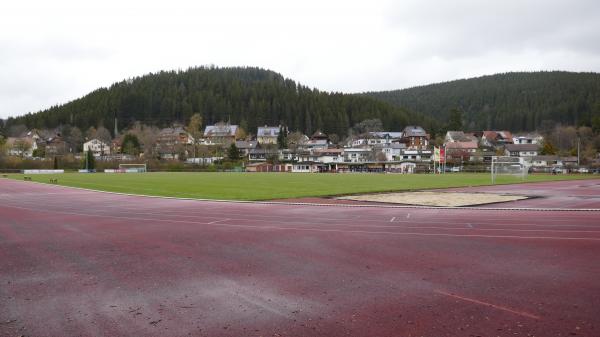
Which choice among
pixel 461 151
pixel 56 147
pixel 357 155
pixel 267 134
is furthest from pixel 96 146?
pixel 461 151

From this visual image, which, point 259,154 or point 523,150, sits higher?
point 523,150

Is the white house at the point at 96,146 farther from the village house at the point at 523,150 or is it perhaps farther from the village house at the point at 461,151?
the village house at the point at 523,150

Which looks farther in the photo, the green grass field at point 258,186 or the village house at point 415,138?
the village house at point 415,138

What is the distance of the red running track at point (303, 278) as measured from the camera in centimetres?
648

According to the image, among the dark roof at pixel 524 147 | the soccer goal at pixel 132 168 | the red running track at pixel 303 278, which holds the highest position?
the dark roof at pixel 524 147

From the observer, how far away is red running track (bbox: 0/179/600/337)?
21.2 feet

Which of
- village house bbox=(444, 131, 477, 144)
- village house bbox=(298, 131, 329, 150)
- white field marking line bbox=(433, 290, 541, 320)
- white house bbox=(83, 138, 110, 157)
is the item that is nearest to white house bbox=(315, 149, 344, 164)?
village house bbox=(298, 131, 329, 150)

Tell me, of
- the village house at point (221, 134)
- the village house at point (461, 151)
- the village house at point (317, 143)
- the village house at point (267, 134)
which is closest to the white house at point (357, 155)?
the village house at point (317, 143)

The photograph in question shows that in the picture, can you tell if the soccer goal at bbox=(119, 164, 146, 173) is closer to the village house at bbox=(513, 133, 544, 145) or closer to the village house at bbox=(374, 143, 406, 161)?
the village house at bbox=(374, 143, 406, 161)

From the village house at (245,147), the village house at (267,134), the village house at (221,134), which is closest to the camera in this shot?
the village house at (245,147)

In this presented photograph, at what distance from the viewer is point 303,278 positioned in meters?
9.14

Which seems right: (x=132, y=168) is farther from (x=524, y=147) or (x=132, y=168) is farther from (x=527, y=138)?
(x=527, y=138)

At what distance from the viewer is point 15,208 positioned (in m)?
24.5

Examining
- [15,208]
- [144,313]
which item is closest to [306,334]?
[144,313]
